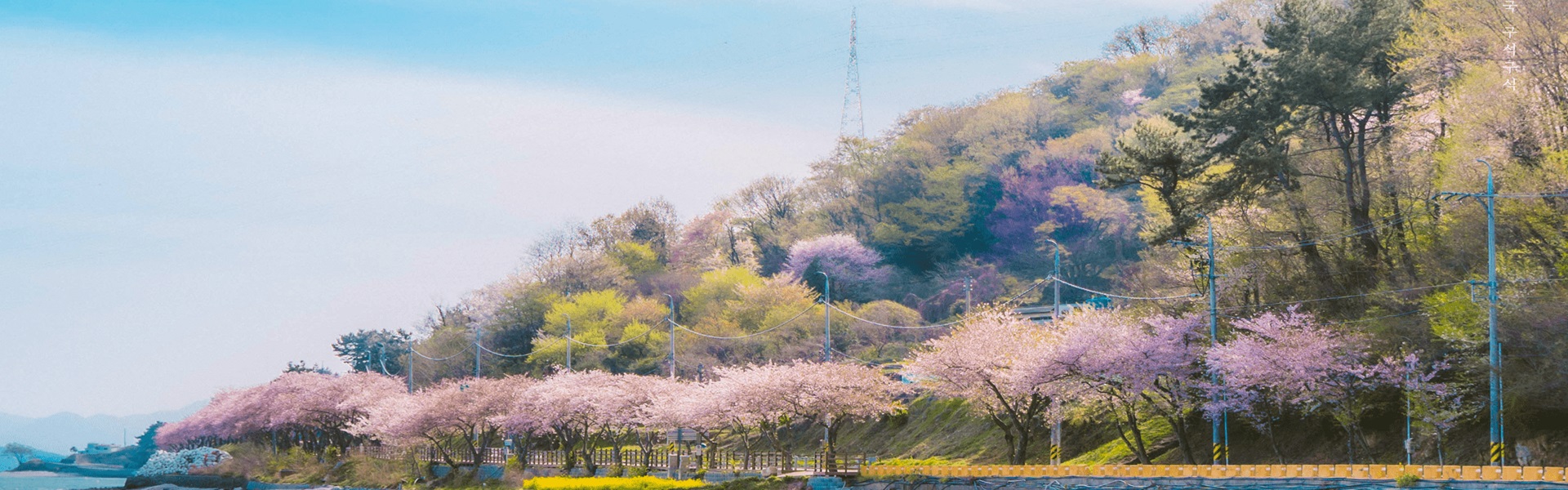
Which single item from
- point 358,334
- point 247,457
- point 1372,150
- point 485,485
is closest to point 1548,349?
point 1372,150

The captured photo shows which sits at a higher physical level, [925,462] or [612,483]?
[925,462]

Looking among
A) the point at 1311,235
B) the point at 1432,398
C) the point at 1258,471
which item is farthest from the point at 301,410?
the point at 1432,398

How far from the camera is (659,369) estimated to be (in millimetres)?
85812

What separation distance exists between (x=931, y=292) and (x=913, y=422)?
36.5 metres

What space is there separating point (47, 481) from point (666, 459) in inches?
4105

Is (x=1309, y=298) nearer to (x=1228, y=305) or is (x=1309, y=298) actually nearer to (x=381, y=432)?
(x=1228, y=305)

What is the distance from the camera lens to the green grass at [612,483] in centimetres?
4919

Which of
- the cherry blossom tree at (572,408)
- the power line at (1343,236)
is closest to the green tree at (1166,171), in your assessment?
the power line at (1343,236)

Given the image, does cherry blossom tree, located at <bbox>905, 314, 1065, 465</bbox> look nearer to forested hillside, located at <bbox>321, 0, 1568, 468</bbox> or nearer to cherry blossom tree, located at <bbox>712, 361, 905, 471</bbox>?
cherry blossom tree, located at <bbox>712, 361, 905, 471</bbox>

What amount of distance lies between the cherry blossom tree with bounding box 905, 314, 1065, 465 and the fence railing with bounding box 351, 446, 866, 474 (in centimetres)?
436

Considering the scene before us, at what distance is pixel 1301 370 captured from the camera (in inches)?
1470

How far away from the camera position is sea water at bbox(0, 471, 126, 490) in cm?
11731

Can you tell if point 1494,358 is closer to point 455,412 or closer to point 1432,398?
point 1432,398

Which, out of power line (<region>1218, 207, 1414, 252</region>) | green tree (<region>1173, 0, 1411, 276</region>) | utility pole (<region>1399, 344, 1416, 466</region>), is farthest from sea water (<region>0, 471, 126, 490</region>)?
utility pole (<region>1399, 344, 1416, 466</region>)
